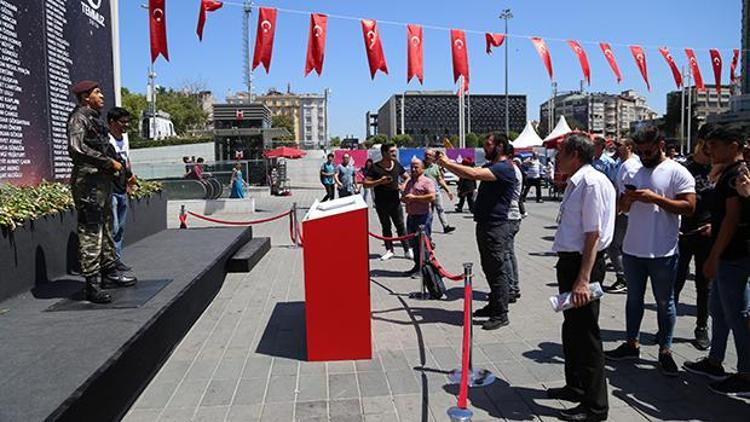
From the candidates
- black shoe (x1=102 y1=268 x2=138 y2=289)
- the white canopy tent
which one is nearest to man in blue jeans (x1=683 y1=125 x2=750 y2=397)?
black shoe (x1=102 y1=268 x2=138 y2=289)

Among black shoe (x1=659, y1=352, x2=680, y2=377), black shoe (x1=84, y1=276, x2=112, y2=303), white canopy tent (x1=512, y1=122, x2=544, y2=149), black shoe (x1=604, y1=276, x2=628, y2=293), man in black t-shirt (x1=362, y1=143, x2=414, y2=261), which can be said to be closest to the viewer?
black shoe (x1=659, y1=352, x2=680, y2=377)

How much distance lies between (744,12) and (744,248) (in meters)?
104

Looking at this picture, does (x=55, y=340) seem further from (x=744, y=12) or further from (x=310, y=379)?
(x=744, y=12)

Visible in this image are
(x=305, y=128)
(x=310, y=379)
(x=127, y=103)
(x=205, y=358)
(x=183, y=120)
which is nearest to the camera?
(x=310, y=379)

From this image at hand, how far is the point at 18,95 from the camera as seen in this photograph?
6.21 metres

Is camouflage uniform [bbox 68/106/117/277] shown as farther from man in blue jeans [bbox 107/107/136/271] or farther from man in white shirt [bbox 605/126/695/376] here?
man in white shirt [bbox 605/126/695/376]

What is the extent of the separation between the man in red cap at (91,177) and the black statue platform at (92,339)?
14.2 inches

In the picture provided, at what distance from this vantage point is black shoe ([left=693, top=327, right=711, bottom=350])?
189 inches

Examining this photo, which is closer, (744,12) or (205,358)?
(205,358)

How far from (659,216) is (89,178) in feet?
15.2

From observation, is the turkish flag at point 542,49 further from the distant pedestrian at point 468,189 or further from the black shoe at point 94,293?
the black shoe at point 94,293

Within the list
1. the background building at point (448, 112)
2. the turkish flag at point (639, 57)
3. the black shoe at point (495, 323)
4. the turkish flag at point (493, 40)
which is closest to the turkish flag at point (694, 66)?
the turkish flag at point (639, 57)

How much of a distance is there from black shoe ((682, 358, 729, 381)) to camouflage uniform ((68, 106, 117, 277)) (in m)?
4.92

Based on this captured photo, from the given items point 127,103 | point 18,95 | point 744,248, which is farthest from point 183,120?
point 744,248
